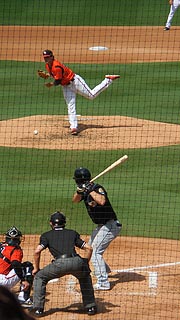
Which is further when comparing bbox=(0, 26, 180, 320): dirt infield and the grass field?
the grass field

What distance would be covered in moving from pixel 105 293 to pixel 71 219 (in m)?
2.95

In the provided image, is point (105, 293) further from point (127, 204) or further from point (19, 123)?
point (19, 123)

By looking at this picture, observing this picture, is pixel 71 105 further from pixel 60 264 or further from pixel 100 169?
pixel 60 264

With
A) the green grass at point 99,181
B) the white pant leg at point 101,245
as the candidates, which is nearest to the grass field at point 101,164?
the green grass at point 99,181

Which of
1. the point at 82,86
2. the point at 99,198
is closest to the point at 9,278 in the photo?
the point at 99,198

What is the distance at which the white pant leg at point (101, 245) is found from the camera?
918 cm

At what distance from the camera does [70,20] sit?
1272 inches

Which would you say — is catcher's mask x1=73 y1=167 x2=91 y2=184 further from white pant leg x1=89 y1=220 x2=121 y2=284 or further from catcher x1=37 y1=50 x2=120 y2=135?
catcher x1=37 y1=50 x2=120 y2=135

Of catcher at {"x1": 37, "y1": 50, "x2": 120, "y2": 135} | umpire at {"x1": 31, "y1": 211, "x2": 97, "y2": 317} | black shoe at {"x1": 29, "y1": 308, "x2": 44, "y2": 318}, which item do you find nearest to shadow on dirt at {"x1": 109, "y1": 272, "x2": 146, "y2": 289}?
umpire at {"x1": 31, "y1": 211, "x2": 97, "y2": 317}

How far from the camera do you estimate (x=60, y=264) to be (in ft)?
26.8

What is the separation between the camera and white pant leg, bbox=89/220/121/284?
361 inches

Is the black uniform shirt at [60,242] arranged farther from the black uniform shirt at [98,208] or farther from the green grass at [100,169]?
the green grass at [100,169]

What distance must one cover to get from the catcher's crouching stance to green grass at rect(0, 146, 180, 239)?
276 cm

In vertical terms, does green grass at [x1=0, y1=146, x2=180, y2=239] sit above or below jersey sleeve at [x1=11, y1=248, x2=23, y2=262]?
below
